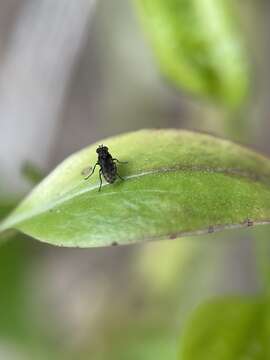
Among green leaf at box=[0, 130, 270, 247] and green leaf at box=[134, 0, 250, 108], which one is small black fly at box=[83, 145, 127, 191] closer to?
green leaf at box=[0, 130, 270, 247]

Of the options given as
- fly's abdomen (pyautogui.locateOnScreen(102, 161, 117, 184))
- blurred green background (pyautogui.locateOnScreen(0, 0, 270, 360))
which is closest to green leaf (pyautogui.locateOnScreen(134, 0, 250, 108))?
blurred green background (pyautogui.locateOnScreen(0, 0, 270, 360))

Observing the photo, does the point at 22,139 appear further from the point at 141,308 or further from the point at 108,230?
the point at 108,230

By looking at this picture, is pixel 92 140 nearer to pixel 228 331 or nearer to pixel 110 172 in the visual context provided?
pixel 228 331

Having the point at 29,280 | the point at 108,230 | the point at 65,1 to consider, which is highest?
the point at 65,1

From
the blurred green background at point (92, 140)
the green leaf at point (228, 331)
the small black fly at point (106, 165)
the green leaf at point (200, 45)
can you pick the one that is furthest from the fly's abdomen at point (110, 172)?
the blurred green background at point (92, 140)

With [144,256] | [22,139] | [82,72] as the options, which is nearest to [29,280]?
[144,256]

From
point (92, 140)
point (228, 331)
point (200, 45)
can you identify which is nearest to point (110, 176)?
Answer: point (228, 331)

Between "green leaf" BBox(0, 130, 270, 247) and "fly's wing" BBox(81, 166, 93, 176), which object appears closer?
"green leaf" BBox(0, 130, 270, 247)
